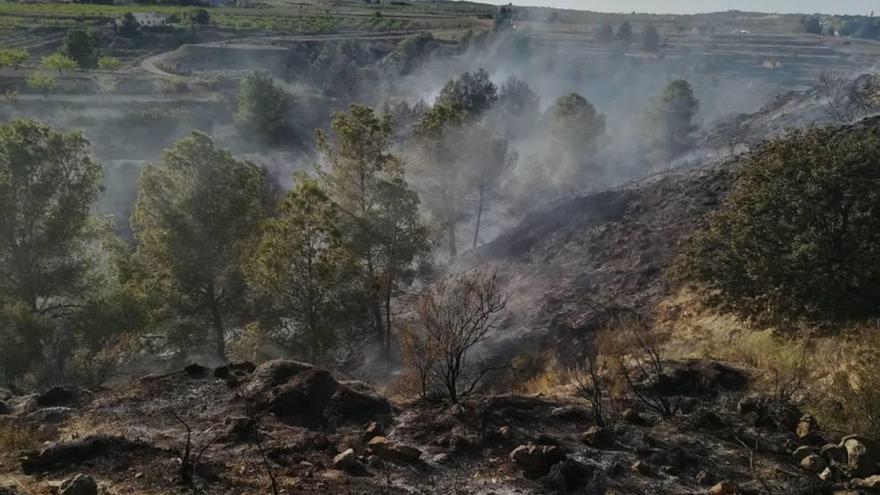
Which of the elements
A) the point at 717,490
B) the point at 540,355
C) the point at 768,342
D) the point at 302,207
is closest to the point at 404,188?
the point at 302,207

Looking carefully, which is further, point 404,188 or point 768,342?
point 404,188

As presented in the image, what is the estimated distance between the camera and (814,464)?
823cm

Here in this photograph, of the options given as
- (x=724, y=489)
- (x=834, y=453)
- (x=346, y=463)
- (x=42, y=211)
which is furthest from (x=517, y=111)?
(x=346, y=463)

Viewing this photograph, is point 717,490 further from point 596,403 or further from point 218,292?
point 218,292

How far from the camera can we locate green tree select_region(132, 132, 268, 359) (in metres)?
17.6

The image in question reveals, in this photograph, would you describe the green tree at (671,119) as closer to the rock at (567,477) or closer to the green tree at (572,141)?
the green tree at (572,141)

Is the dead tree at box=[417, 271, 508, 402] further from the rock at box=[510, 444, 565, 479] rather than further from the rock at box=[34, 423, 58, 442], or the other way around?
the rock at box=[34, 423, 58, 442]

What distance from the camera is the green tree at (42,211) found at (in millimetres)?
15703

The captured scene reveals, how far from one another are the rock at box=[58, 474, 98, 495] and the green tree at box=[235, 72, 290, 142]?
42.2 m

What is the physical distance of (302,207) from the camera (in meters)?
16.0

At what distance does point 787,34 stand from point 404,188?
136 meters

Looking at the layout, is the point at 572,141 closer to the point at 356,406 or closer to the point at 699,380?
the point at 699,380

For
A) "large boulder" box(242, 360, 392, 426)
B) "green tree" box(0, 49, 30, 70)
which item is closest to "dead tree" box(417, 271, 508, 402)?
"large boulder" box(242, 360, 392, 426)

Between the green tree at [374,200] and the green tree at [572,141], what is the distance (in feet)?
77.9
